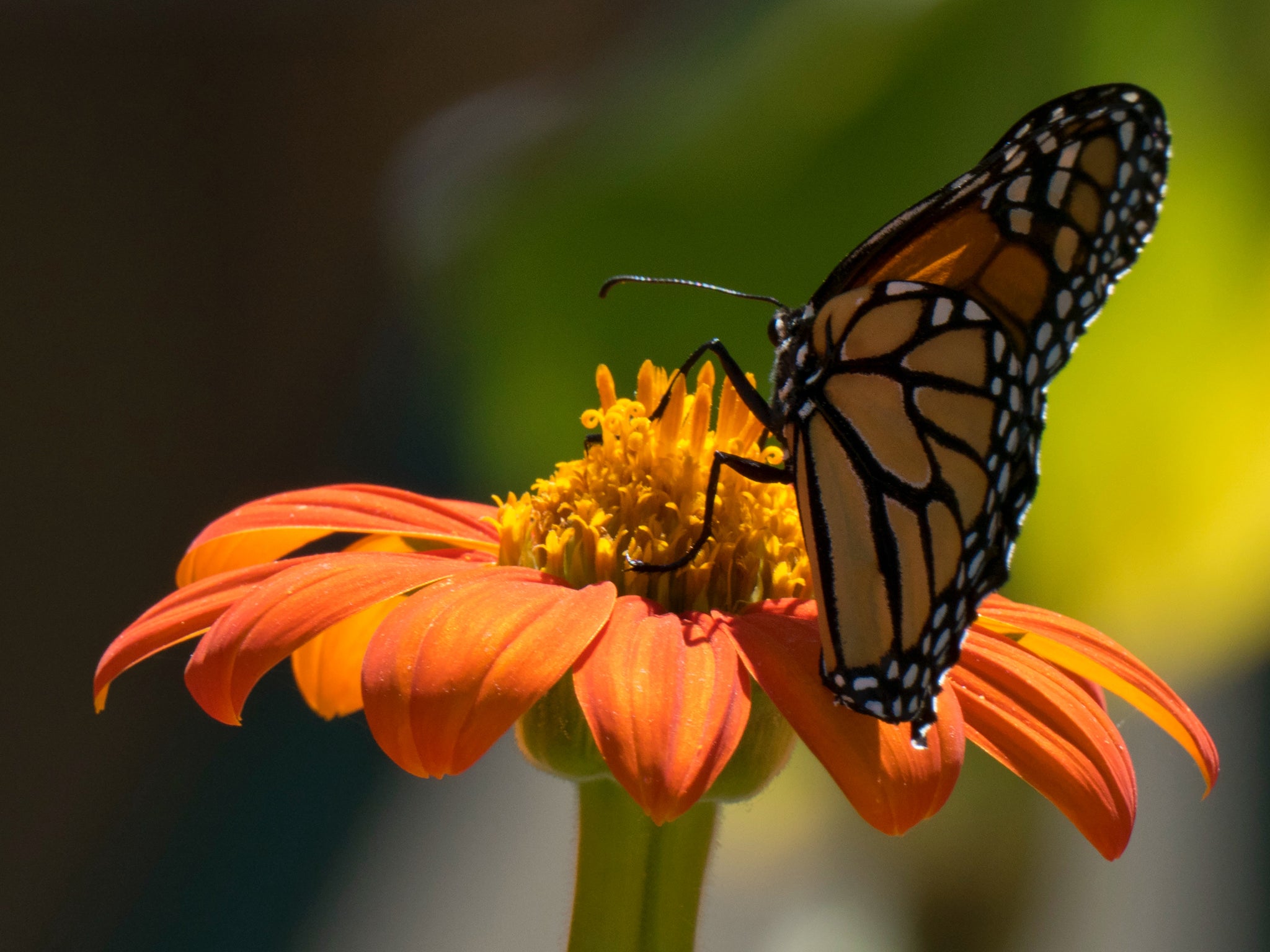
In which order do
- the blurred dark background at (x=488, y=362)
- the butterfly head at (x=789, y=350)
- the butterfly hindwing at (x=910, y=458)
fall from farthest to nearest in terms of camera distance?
the blurred dark background at (x=488, y=362), the butterfly head at (x=789, y=350), the butterfly hindwing at (x=910, y=458)

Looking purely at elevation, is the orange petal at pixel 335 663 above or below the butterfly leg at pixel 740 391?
below

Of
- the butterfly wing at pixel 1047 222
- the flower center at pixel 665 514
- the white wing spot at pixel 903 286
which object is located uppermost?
the butterfly wing at pixel 1047 222

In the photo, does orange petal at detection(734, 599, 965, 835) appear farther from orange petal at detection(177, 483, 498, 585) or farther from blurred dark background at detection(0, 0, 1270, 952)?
blurred dark background at detection(0, 0, 1270, 952)

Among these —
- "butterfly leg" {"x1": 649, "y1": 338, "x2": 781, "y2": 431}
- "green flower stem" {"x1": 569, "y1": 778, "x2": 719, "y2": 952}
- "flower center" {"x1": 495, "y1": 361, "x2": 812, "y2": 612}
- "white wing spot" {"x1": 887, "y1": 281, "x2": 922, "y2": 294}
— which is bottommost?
"green flower stem" {"x1": 569, "y1": 778, "x2": 719, "y2": 952}

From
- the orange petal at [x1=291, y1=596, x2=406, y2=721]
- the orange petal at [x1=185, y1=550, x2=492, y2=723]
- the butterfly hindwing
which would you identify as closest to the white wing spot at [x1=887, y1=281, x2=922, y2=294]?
the butterfly hindwing

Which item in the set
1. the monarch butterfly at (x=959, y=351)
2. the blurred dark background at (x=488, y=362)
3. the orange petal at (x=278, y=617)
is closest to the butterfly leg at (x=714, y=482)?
the monarch butterfly at (x=959, y=351)

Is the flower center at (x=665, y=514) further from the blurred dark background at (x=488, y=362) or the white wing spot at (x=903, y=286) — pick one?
the blurred dark background at (x=488, y=362)

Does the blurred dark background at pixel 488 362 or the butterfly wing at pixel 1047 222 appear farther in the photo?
the blurred dark background at pixel 488 362

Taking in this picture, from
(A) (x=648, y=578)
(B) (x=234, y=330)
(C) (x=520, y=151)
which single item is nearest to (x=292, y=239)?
(B) (x=234, y=330)
